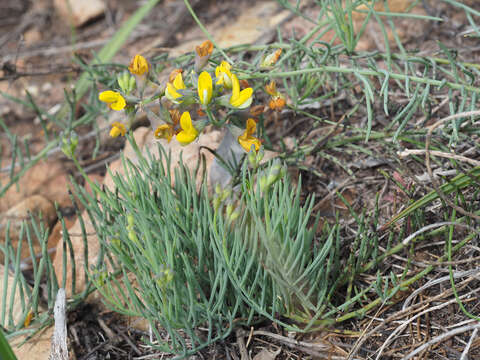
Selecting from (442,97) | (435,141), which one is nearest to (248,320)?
(435,141)

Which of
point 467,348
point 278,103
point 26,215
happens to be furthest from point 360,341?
point 26,215

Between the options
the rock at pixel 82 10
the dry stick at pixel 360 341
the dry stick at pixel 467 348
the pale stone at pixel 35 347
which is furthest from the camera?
the rock at pixel 82 10

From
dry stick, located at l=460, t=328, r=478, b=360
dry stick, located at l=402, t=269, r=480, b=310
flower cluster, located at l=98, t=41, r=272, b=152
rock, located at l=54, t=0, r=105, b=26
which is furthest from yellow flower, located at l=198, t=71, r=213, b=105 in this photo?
rock, located at l=54, t=0, r=105, b=26

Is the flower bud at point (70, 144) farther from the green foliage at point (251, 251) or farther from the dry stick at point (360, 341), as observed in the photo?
the dry stick at point (360, 341)

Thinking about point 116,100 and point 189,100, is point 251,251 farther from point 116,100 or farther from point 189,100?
point 116,100

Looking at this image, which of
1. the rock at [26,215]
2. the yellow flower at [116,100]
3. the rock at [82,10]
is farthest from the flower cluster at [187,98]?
the rock at [82,10]

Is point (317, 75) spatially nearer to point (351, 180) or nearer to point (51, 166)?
point (351, 180)
